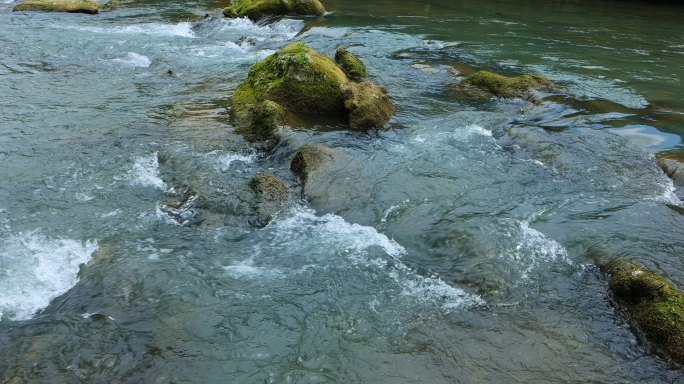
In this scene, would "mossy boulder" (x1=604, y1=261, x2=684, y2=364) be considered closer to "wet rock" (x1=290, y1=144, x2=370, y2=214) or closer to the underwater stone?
"wet rock" (x1=290, y1=144, x2=370, y2=214)

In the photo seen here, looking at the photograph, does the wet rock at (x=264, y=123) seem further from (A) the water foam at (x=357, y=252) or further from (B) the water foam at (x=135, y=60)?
(B) the water foam at (x=135, y=60)

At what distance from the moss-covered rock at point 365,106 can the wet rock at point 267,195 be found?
8.04 feet

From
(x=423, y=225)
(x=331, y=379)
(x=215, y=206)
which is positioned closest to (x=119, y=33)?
(x=215, y=206)

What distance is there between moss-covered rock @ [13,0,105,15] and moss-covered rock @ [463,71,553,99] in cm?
1538

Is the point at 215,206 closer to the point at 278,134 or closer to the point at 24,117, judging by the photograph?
the point at 278,134

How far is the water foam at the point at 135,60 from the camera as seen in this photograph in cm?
1338

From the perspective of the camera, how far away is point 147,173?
25.2ft

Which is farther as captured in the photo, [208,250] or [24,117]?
[24,117]

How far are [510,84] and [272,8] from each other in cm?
1193

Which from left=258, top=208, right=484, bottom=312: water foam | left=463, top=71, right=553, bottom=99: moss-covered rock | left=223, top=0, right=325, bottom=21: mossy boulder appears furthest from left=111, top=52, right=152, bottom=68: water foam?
left=258, top=208, right=484, bottom=312: water foam

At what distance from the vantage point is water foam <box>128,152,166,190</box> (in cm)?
742

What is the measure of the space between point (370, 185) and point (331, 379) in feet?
11.5

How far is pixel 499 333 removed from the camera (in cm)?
484

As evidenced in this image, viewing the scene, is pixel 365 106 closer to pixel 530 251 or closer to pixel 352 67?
pixel 352 67
